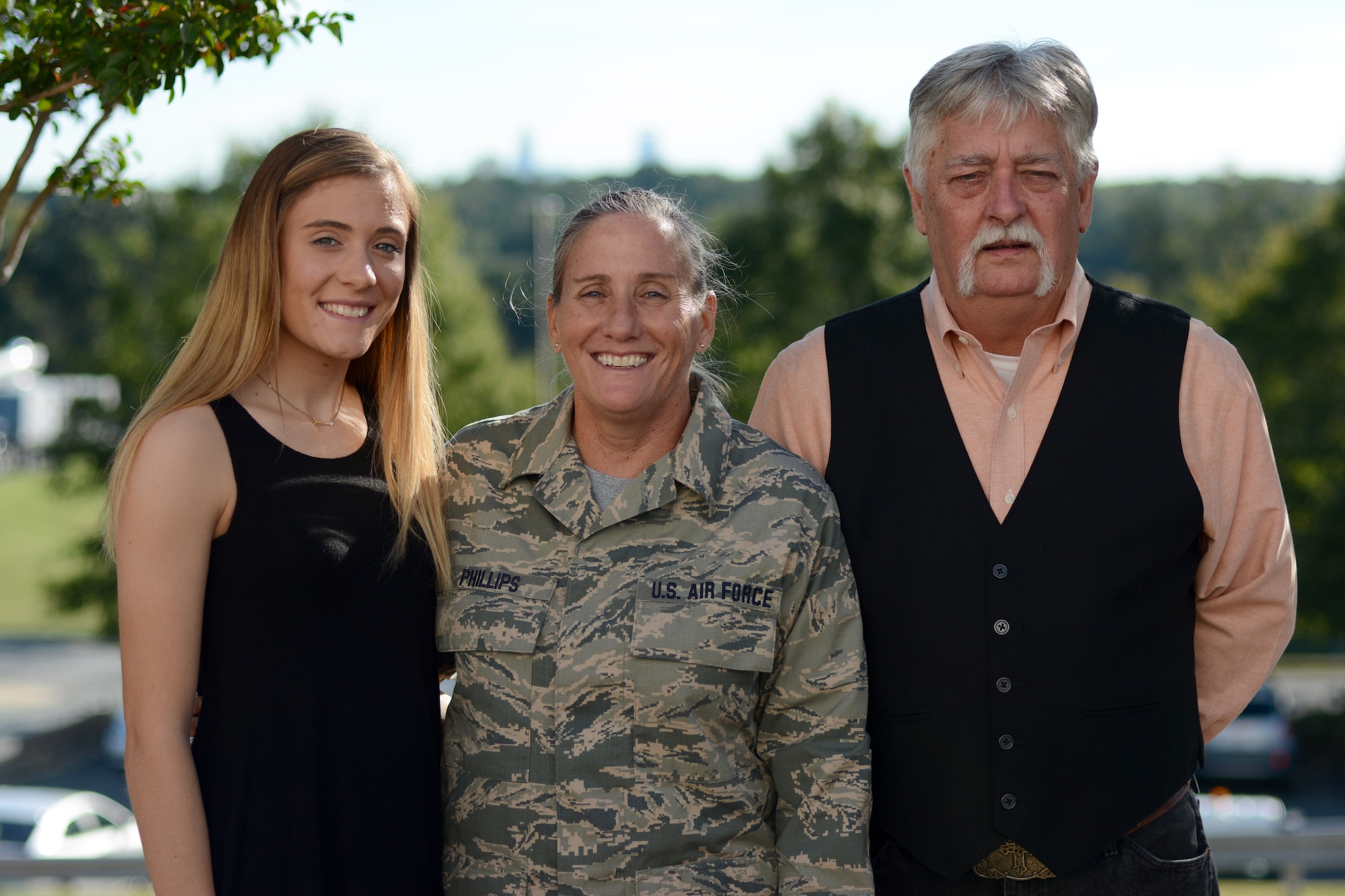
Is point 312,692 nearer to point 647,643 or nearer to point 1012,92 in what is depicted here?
point 647,643

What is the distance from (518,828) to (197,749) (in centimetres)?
62

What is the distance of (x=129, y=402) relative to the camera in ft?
61.4

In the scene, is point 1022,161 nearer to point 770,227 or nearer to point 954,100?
point 954,100

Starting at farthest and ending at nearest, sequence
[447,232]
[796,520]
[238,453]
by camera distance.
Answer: [447,232] < [796,520] < [238,453]

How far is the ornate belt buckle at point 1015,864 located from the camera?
2.57m

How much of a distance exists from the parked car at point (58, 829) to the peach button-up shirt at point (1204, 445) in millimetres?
9239

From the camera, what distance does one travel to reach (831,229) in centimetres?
2269

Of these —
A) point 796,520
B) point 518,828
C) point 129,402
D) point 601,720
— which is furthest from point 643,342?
point 129,402

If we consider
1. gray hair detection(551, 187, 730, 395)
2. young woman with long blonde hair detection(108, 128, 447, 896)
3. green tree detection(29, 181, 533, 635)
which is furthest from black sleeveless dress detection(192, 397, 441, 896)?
green tree detection(29, 181, 533, 635)

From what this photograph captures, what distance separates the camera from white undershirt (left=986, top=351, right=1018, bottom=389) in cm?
277

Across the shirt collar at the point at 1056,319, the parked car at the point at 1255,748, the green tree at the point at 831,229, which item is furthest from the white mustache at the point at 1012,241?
the green tree at the point at 831,229

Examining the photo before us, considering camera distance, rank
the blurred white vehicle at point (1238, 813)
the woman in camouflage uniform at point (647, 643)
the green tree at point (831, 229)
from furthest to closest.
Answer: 1. the green tree at point (831, 229)
2. the blurred white vehicle at point (1238, 813)
3. the woman in camouflage uniform at point (647, 643)

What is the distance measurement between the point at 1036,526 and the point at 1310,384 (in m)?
18.5

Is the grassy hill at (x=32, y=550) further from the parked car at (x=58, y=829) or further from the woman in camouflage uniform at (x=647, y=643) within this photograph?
the woman in camouflage uniform at (x=647, y=643)
